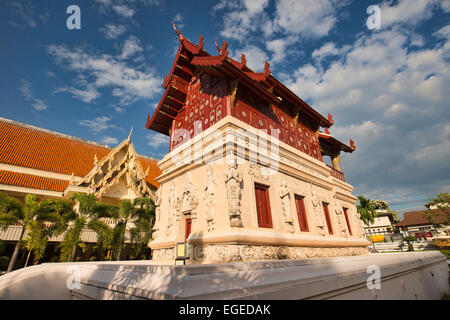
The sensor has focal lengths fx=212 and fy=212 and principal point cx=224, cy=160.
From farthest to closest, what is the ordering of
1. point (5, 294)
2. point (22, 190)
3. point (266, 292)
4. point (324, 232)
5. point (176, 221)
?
point (22, 190) < point (324, 232) < point (176, 221) < point (5, 294) < point (266, 292)

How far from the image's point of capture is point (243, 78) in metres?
7.97

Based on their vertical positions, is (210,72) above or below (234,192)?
above

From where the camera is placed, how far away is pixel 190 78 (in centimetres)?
1112

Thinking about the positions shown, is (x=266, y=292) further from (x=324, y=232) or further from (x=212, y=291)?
(x=324, y=232)

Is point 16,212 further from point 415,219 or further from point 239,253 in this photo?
point 415,219

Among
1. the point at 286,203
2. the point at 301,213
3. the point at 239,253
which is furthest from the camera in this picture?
the point at 301,213

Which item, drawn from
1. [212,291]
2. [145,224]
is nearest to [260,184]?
[212,291]

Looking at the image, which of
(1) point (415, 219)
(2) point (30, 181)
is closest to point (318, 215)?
(2) point (30, 181)

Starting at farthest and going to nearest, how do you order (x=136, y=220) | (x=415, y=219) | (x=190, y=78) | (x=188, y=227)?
(x=415, y=219) → (x=136, y=220) → (x=190, y=78) → (x=188, y=227)

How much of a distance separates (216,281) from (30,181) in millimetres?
18875

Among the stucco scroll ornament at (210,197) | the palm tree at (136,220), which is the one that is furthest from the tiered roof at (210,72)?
the palm tree at (136,220)

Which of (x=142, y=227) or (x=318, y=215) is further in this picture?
(x=142, y=227)
